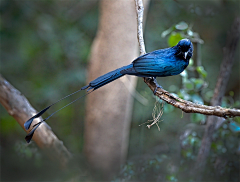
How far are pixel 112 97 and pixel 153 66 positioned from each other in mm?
1682

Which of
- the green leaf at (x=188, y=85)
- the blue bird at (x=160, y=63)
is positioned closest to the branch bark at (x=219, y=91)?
the green leaf at (x=188, y=85)

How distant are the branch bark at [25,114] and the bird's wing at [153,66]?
3.76ft

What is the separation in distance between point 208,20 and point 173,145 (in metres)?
2.87

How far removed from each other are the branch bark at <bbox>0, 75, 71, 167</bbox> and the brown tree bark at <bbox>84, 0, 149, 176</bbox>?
131cm

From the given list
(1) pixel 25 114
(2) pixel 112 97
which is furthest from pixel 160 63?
(2) pixel 112 97

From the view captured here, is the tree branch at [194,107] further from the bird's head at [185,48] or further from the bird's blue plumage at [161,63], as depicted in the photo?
the bird's head at [185,48]

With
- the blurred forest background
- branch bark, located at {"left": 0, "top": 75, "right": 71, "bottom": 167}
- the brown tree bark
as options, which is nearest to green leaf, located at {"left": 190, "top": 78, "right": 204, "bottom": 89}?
the blurred forest background

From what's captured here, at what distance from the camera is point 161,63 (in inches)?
96.7

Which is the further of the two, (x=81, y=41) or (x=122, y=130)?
(x=81, y=41)

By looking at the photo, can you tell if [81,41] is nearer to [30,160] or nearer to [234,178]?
[30,160]

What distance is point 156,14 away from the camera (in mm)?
5777

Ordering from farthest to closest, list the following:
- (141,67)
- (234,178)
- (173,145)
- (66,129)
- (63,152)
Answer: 1. (66,129)
2. (173,145)
3. (234,178)
4. (63,152)
5. (141,67)

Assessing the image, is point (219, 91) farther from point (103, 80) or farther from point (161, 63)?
point (103, 80)

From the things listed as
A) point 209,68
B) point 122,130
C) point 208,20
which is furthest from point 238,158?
point 208,20
